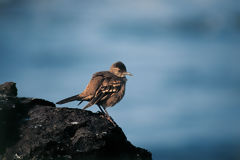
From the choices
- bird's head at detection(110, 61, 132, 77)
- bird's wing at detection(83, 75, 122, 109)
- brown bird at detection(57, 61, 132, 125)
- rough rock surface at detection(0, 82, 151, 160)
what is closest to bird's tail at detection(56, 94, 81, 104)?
brown bird at detection(57, 61, 132, 125)

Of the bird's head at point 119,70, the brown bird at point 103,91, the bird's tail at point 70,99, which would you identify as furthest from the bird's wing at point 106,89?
the bird's head at point 119,70

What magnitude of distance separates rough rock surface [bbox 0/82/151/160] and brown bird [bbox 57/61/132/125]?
1.47m

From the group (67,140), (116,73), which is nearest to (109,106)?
(116,73)

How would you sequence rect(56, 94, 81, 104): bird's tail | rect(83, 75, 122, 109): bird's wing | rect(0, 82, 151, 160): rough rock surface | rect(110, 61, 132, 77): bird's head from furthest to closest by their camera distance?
1. rect(110, 61, 132, 77): bird's head
2. rect(83, 75, 122, 109): bird's wing
3. rect(56, 94, 81, 104): bird's tail
4. rect(0, 82, 151, 160): rough rock surface

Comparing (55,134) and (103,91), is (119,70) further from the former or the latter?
(55,134)

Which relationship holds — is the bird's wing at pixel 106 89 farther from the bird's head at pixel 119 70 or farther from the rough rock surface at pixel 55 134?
the rough rock surface at pixel 55 134

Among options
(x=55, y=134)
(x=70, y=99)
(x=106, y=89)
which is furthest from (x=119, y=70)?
(x=55, y=134)

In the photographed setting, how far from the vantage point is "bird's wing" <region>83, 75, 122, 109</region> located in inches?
362

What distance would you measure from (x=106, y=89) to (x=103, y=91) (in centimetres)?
15

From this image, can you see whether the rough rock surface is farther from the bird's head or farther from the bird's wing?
the bird's head

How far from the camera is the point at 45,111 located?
24.4ft

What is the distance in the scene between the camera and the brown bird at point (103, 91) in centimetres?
932

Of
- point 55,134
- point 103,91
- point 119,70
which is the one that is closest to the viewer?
point 55,134

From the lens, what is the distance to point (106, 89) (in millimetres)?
9586
